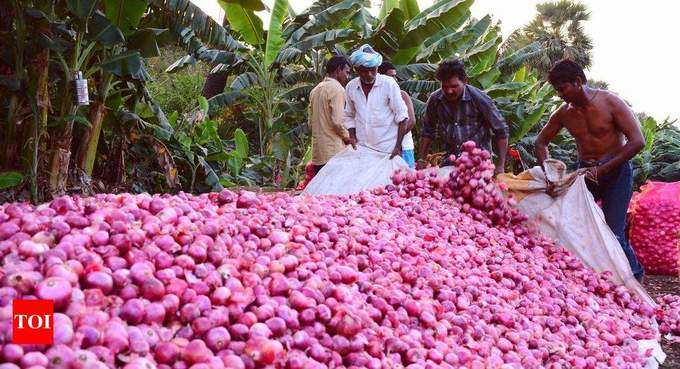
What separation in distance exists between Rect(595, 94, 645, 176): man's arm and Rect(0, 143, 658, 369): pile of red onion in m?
1.07

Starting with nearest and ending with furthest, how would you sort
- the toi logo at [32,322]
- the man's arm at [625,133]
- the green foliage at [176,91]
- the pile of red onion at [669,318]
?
the toi logo at [32,322] → the pile of red onion at [669,318] → the man's arm at [625,133] → the green foliage at [176,91]

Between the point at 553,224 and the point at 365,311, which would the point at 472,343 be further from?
the point at 553,224

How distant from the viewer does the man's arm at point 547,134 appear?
13.2 ft

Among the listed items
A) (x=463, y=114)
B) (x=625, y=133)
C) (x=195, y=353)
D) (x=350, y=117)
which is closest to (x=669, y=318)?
(x=625, y=133)

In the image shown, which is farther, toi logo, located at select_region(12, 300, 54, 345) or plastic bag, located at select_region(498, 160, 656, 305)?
plastic bag, located at select_region(498, 160, 656, 305)

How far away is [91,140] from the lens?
4766 mm

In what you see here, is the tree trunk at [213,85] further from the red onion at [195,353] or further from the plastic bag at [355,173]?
the red onion at [195,353]

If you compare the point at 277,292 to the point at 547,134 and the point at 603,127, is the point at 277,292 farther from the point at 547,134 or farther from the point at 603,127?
the point at 547,134

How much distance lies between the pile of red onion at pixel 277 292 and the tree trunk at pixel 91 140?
271 centimetres

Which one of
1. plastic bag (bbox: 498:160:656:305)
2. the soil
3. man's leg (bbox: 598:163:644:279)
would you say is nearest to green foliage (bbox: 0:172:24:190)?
plastic bag (bbox: 498:160:656:305)

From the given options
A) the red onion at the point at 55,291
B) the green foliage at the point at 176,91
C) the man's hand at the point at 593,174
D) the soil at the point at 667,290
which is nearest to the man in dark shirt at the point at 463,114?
the man's hand at the point at 593,174

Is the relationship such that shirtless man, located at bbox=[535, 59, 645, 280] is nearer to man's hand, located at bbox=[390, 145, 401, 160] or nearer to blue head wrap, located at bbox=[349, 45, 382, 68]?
man's hand, located at bbox=[390, 145, 401, 160]

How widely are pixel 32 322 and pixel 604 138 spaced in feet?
11.0

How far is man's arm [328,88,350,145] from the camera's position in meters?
5.23
